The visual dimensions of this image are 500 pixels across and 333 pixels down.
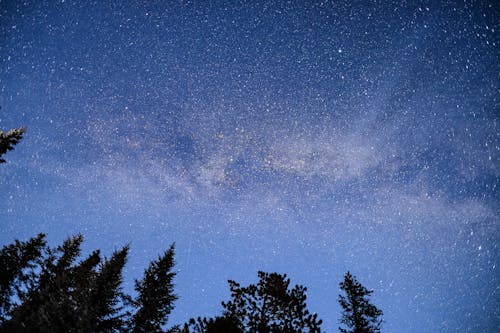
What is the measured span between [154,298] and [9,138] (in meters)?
12.5

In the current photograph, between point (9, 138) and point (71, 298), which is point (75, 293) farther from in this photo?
point (9, 138)

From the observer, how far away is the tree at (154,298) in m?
13.8

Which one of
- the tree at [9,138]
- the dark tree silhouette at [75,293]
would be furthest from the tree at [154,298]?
the tree at [9,138]

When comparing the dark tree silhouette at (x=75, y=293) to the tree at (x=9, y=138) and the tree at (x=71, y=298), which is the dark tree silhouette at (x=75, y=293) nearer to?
the tree at (x=71, y=298)

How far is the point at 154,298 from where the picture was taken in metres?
14.5

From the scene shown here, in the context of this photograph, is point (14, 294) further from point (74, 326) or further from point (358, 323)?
point (358, 323)

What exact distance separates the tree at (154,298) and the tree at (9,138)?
1057cm

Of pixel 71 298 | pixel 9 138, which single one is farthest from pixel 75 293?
pixel 9 138

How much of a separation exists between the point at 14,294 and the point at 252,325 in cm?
1346

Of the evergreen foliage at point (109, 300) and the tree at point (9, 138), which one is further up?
the tree at point (9, 138)

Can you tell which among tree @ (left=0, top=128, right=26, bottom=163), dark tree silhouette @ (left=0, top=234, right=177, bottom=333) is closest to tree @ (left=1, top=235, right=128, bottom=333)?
dark tree silhouette @ (left=0, top=234, right=177, bottom=333)

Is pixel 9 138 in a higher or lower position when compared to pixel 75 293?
higher

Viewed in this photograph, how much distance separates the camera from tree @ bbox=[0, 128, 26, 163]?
1502cm

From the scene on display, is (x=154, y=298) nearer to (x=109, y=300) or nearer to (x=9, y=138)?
(x=109, y=300)
